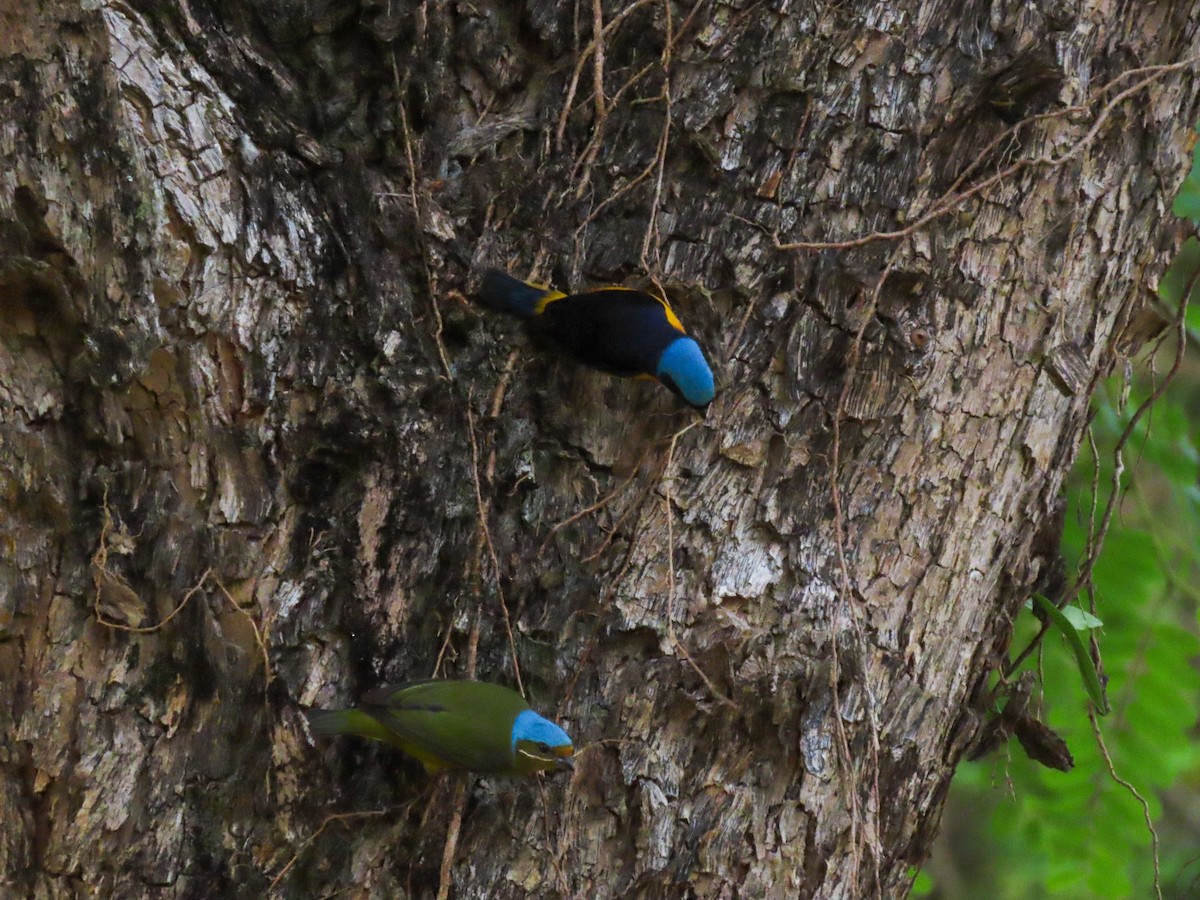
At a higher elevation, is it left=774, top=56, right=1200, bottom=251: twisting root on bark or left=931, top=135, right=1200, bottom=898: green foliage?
left=774, top=56, right=1200, bottom=251: twisting root on bark

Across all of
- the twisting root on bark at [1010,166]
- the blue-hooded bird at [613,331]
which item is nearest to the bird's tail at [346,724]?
the blue-hooded bird at [613,331]

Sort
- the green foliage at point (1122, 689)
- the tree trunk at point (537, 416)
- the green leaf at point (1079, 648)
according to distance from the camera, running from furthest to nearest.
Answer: the green foliage at point (1122, 689) → the green leaf at point (1079, 648) → the tree trunk at point (537, 416)

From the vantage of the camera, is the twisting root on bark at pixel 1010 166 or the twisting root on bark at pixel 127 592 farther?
the twisting root on bark at pixel 1010 166

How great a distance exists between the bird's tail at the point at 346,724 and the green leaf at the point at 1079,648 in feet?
5.41

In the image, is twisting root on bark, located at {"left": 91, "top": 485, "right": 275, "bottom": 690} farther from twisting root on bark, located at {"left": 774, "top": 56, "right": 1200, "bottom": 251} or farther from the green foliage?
the green foliage

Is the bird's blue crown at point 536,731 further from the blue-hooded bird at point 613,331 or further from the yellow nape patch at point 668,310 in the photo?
A: the yellow nape patch at point 668,310

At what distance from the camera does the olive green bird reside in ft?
6.49

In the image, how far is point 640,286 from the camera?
2.35 m

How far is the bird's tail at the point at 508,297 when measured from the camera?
225 centimetres

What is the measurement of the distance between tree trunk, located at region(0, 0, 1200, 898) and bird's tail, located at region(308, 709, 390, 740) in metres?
0.05

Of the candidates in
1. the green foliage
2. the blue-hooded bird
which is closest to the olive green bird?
the blue-hooded bird

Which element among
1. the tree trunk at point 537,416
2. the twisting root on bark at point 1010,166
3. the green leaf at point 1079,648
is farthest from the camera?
the green leaf at point 1079,648

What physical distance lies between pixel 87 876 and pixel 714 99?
196 centimetres

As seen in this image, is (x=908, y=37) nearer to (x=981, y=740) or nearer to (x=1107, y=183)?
(x=1107, y=183)
